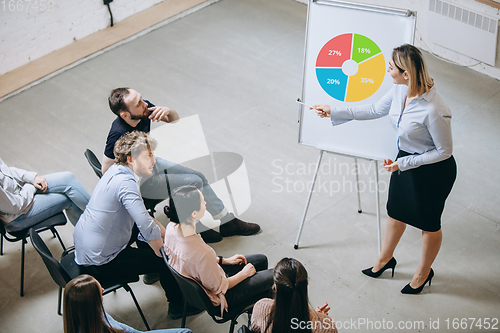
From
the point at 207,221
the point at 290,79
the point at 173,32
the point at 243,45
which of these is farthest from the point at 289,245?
the point at 173,32

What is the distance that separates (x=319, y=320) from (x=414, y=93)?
1.27 metres

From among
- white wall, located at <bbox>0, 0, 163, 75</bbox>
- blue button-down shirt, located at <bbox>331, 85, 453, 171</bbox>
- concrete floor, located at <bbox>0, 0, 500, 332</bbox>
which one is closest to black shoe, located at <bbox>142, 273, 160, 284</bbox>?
concrete floor, located at <bbox>0, 0, 500, 332</bbox>

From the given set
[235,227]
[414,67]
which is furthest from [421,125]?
[235,227]

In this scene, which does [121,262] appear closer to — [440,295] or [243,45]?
[440,295]

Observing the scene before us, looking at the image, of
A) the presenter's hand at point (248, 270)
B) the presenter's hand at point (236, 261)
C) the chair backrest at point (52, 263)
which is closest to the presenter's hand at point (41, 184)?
the chair backrest at point (52, 263)

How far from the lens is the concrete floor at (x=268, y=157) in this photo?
121 inches

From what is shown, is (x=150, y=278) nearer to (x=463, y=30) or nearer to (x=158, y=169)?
(x=158, y=169)

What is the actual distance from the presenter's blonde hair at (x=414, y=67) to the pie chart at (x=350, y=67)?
0.33 metres

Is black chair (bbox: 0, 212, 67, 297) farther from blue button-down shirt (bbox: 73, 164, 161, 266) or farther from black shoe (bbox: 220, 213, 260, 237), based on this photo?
black shoe (bbox: 220, 213, 260, 237)

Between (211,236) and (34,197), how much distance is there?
1.23m

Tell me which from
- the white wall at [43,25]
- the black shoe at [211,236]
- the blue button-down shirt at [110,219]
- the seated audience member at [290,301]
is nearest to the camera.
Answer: the seated audience member at [290,301]

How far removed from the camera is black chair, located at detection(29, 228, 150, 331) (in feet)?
8.20

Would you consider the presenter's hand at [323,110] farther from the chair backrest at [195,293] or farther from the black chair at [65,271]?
the black chair at [65,271]

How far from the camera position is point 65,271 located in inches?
100
